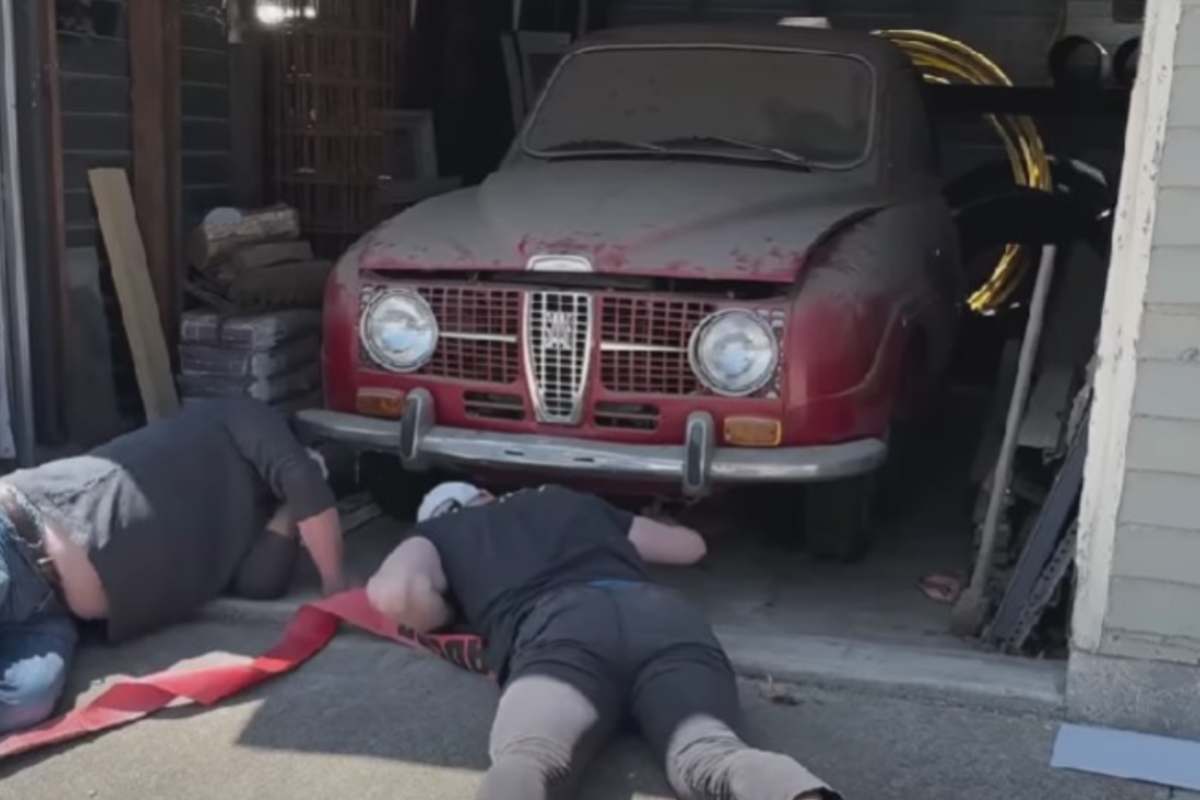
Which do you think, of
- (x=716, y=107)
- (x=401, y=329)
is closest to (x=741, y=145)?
(x=716, y=107)

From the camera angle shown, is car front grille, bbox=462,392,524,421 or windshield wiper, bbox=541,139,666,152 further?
windshield wiper, bbox=541,139,666,152

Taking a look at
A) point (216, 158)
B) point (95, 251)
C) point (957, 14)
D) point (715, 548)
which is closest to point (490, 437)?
point (715, 548)

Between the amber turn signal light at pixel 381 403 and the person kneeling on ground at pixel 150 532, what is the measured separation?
0.48 metres

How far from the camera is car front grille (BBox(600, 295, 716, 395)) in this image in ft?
16.8

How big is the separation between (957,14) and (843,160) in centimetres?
539

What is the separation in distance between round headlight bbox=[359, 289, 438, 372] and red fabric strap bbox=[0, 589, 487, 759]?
871 millimetres

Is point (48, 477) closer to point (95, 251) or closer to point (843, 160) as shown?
point (95, 251)

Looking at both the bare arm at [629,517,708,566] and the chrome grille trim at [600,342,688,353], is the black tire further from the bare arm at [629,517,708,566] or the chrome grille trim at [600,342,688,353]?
the bare arm at [629,517,708,566]

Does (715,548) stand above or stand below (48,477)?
below

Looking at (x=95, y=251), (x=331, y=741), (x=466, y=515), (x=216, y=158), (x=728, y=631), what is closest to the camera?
(x=331, y=741)

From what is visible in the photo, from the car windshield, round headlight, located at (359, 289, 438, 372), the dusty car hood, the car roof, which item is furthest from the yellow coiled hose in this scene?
round headlight, located at (359, 289, 438, 372)

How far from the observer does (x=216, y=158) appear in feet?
25.8

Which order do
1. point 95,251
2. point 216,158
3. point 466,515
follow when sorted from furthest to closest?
point 216,158
point 95,251
point 466,515

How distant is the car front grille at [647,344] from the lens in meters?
5.11
